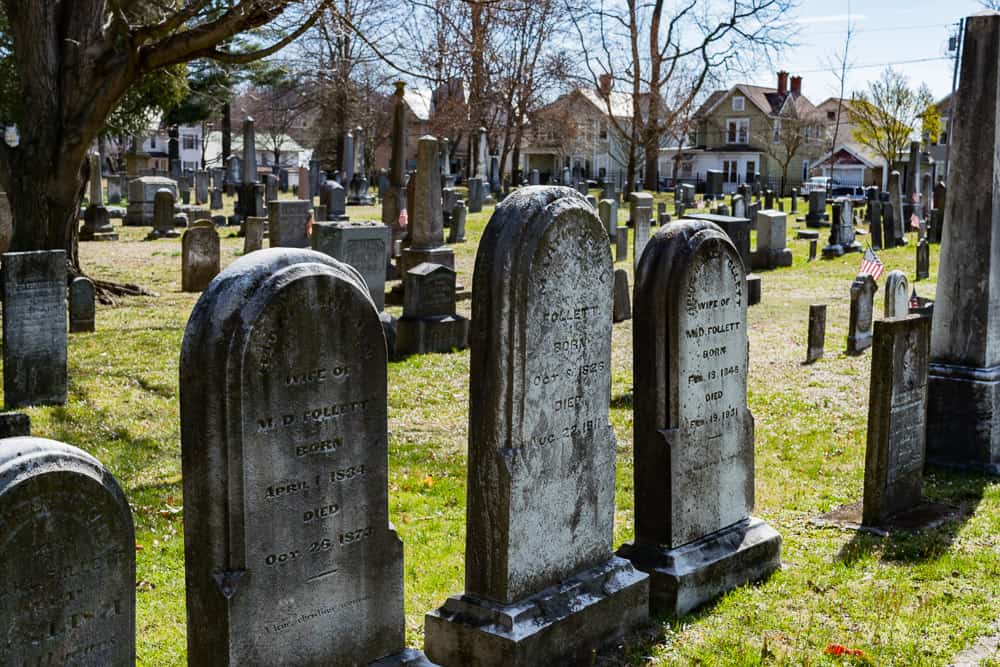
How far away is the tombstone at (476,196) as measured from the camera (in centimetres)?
3778

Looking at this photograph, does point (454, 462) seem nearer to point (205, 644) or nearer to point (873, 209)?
point (205, 644)

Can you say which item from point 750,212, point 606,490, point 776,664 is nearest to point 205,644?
point 606,490

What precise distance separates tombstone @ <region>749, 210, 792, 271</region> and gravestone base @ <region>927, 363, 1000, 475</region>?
15351 millimetres

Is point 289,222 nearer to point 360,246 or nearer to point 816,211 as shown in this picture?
point 360,246

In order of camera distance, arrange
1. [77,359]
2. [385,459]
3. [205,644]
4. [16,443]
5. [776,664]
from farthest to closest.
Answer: [77,359] → [776,664] → [385,459] → [205,644] → [16,443]

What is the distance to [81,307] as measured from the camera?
14.5m

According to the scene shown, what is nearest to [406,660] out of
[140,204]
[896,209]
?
[896,209]

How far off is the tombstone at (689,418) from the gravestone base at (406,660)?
1647 millimetres

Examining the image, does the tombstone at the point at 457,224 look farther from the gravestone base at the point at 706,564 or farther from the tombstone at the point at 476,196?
the gravestone base at the point at 706,564

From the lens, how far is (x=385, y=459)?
16.4 ft

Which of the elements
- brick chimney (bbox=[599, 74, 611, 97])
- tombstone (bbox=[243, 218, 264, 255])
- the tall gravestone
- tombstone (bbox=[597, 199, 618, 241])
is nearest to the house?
brick chimney (bbox=[599, 74, 611, 97])

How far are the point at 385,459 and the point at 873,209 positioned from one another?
2576 centimetres

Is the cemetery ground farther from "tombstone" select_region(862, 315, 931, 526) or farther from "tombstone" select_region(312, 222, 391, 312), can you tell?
"tombstone" select_region(312, 222, 391, 312)

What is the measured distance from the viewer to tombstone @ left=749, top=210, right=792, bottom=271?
2450cm
